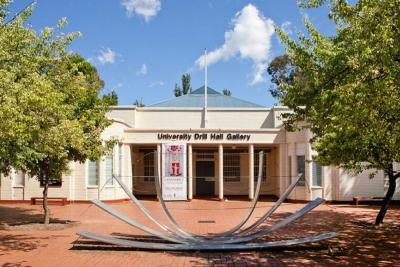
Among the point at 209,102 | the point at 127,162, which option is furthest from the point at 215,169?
the point at 127,162

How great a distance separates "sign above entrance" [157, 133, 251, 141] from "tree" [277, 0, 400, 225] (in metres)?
12.3

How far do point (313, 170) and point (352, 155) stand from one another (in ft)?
40.1

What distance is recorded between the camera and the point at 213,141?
88.7 ft

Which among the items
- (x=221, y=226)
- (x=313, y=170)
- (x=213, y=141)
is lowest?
(x=221, y=226)

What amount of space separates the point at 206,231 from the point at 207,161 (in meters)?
15.5

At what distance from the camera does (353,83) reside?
318 inches

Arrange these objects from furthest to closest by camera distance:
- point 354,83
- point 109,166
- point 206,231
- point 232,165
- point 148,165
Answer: point 232,165, point 148,165, point 109,166, point 206,231, point 354,83

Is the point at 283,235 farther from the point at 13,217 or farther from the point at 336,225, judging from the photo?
the point at 13,217

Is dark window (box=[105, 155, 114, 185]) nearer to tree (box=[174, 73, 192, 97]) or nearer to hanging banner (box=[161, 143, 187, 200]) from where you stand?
hanging banner (box=[161, 143, 187, 200])

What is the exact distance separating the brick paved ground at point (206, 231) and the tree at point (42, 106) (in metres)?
2.34

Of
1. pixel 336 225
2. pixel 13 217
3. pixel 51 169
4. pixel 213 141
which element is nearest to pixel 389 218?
pixel 336 225

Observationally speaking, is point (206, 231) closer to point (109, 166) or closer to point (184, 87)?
point (109, 166)

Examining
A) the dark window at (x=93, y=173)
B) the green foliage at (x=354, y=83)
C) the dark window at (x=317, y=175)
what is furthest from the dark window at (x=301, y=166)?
the dark window at (x=93, y=173)

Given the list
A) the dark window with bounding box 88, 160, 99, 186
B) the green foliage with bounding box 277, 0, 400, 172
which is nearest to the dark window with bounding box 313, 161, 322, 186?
the green foliage with bounding box 277, 0, 400, 172
